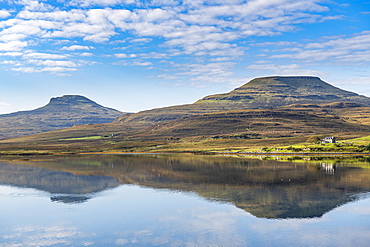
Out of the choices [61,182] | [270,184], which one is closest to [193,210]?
[270,184]

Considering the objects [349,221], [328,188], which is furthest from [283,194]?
[349,221]

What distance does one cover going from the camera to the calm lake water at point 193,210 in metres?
39.7

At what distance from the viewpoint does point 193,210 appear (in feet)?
174

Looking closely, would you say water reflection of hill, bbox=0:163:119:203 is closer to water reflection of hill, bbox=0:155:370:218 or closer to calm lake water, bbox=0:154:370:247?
calm lake water, bbox=0:154:370:247

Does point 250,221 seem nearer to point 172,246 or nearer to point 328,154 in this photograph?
point 172,246

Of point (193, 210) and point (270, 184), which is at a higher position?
point (193, 210)

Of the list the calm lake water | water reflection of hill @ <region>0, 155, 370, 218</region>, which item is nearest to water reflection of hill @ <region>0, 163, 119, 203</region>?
the calm lake water

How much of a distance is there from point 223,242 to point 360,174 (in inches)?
2271

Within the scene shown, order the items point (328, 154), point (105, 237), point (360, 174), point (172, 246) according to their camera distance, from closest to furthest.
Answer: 1. point (172, 246)
2. point (105, 237)
3. point (360, 174)
4. point (328, 154)

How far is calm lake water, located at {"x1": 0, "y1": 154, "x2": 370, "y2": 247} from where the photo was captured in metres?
39.7

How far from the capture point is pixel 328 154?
463ft

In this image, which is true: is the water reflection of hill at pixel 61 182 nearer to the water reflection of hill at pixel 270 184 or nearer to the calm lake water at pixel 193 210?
the calm lake water at pixel 193 210

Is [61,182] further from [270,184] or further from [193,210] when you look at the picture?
[270,184]

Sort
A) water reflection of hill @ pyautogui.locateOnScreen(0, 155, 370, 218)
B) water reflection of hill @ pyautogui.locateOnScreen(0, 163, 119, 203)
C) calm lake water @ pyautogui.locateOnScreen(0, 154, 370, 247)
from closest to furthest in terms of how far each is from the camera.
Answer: calm lake water @ pyautogui.locateOnScreen(0, 154, 370, 247) → water reflection of hill @ pyautogui.locateOnScreen(0, 155, 370, 218) → water reflection of hill @ pyautogui.locateOnScreen(0, 163, 119, 203)
